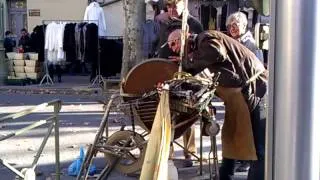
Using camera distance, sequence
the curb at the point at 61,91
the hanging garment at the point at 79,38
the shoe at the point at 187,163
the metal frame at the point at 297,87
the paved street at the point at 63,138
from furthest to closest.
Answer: the hanging garment at the point at 79,38 → the curb at the point at 61,91 → the paved street at the point at 63,138 → the shoe at the point at 187,163 → the metal frame at the point at 297,87

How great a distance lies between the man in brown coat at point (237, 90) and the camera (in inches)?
197

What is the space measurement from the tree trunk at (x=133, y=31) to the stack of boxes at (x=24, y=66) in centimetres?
338

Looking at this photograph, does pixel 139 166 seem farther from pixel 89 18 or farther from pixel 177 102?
pixel 89 18

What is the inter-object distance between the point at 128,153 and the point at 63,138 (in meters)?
4.16

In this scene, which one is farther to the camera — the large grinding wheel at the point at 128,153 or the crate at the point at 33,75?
the crate at the point at 33,75

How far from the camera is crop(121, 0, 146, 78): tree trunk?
14.7 metres

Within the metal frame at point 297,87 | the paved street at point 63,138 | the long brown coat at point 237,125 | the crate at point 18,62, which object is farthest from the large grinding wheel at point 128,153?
the crate at point 18,62

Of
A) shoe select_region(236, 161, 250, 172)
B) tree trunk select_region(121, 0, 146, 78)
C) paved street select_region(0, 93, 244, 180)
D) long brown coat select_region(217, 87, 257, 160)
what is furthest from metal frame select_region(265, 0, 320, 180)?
tree trunk select_region(121, 0, 146, 78)

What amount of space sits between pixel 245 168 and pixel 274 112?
4.95 m

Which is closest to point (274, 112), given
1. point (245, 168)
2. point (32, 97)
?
point (245, 168)

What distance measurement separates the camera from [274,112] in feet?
5.39

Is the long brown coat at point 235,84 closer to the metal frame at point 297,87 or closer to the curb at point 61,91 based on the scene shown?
the metal frame at point 297,87

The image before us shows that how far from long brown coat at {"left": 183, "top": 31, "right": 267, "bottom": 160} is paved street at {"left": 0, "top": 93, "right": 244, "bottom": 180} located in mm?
885

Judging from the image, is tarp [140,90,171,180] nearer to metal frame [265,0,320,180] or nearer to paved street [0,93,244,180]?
paved street [0,93,244,180]
